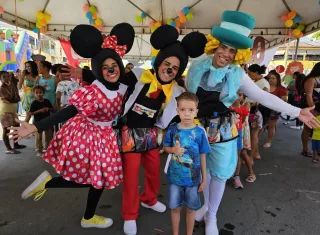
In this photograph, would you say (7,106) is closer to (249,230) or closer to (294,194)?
(249,230)

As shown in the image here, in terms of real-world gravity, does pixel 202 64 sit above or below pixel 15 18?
below

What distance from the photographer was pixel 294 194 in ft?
10.1

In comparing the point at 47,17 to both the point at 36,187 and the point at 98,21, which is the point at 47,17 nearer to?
the point at 98,21

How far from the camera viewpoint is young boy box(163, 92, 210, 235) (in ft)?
5.97

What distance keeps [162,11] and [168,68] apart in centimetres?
490

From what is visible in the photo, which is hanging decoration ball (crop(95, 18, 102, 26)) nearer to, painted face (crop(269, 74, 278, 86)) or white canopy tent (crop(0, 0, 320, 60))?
white canopy tent (crop(0, 0, 320, 60))

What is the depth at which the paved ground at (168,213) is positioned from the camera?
227 centimetres

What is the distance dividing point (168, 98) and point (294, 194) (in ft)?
6.96

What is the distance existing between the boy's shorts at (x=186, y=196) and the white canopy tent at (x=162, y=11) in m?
5.19

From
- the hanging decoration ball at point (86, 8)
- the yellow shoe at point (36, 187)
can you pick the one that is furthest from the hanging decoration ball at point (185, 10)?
the yellow shoe at point (36, 187)

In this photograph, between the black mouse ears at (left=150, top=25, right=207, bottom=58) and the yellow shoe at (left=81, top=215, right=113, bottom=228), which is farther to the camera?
the yellow shoe at (left=81, top=215, right=113, bottom=228)

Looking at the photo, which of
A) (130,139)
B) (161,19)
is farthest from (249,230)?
(161,19)

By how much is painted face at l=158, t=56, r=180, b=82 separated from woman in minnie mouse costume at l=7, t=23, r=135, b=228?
0.32m

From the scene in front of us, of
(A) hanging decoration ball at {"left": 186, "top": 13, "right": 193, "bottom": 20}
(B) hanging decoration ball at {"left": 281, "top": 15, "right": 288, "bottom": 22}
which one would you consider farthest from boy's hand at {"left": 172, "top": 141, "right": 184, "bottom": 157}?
(B) hanging decoration ball at {"left": 281, "top": 15, "right": 288, "bottom": 22}
